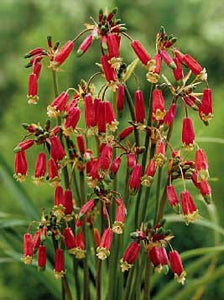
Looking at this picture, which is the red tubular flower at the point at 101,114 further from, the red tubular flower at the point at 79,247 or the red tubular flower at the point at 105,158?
the red tubular flower at the point at 79,247

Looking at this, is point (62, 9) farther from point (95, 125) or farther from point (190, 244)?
point (95, 125)

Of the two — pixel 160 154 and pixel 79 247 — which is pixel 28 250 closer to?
pixel 79 247

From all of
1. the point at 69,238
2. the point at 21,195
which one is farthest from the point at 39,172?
the point at 21,195

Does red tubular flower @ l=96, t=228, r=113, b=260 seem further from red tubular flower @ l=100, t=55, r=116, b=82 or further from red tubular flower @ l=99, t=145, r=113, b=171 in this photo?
red tubular flower @ l=100, t=55, r=116, b=82

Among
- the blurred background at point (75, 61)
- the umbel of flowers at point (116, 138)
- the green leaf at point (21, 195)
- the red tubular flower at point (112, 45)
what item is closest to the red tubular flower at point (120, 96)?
the umbel of flowers at point (116, 138)

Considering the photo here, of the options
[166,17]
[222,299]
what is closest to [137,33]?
[166,17]
